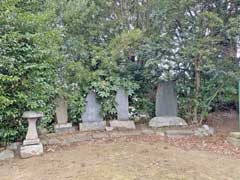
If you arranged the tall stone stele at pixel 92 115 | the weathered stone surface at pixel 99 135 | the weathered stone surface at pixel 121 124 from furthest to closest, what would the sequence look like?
the weathered stone surface at pixel 121 124 → the tall stone stele at pixel 92 115 → the weathered stone surface at pixel 99 135

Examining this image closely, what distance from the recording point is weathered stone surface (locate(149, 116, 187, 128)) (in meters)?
7.03

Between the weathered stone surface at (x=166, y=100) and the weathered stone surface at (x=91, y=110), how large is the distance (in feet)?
4.81

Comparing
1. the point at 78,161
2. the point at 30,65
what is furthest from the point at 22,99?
the point at 78,161

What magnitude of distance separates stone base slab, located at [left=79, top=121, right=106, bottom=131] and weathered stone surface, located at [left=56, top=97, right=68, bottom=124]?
1.33 feet

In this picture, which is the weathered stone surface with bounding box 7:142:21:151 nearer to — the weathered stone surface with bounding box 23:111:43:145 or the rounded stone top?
the weathered stone surface with bounding box 23:111:43:145

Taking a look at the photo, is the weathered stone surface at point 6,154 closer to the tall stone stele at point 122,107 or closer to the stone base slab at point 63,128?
the stone base slab at point 63,128

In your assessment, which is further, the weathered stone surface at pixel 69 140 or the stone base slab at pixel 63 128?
the stone base slab at pixel 63 128

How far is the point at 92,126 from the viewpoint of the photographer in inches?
268

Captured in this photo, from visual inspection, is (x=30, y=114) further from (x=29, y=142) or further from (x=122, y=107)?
(x=122, y=107)

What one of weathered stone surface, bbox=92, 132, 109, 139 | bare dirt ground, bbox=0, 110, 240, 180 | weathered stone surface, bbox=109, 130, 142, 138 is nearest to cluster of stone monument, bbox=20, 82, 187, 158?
weathered stone surface, bbox=109, 130, 142, 138

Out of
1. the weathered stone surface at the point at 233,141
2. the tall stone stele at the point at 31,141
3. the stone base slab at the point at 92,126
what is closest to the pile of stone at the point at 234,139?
the weathered stone surface at the point at 233,141

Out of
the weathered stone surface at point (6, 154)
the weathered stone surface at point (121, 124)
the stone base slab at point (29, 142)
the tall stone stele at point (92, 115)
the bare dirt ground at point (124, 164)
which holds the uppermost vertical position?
the tall stone stele at point (92, 115)

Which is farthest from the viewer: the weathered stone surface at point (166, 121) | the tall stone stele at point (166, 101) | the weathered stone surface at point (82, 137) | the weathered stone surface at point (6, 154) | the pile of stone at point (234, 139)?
the tall stone stele at point (166, 101)

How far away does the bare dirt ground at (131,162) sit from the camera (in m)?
3.87
